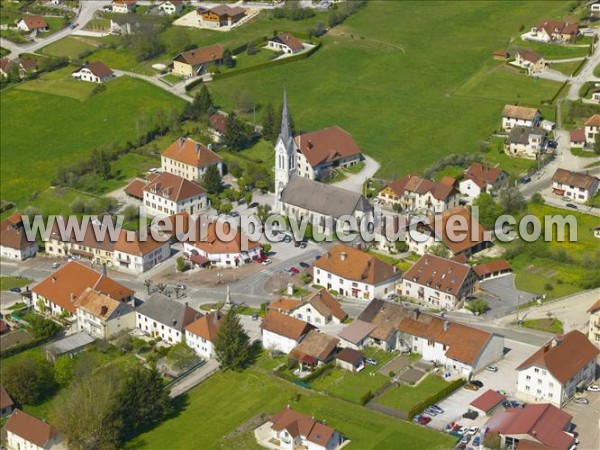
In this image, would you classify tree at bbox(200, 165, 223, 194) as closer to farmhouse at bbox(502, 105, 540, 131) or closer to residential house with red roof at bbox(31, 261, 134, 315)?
residential house with red roof at bbox(31, 261, 134, 315)

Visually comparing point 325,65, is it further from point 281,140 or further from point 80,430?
point 80,430

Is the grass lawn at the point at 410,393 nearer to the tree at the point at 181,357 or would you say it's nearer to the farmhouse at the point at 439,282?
the farmhouse at the point at 439,282

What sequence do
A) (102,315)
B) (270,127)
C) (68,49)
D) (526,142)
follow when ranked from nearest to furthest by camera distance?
(102,315) < (526,142) < (270,127) < (68,49)

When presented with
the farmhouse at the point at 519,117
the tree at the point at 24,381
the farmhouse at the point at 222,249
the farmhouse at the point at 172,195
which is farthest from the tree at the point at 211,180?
the tree at the point at 24,381

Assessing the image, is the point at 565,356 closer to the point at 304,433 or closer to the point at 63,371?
the point at 304,433

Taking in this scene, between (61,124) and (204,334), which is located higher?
(204,334)

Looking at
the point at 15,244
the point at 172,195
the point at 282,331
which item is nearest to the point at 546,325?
the point at 282,331

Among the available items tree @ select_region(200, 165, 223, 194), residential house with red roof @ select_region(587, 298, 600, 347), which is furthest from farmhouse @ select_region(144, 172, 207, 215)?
residential house with red roof @ select_region(587, 298, 600, 347)
